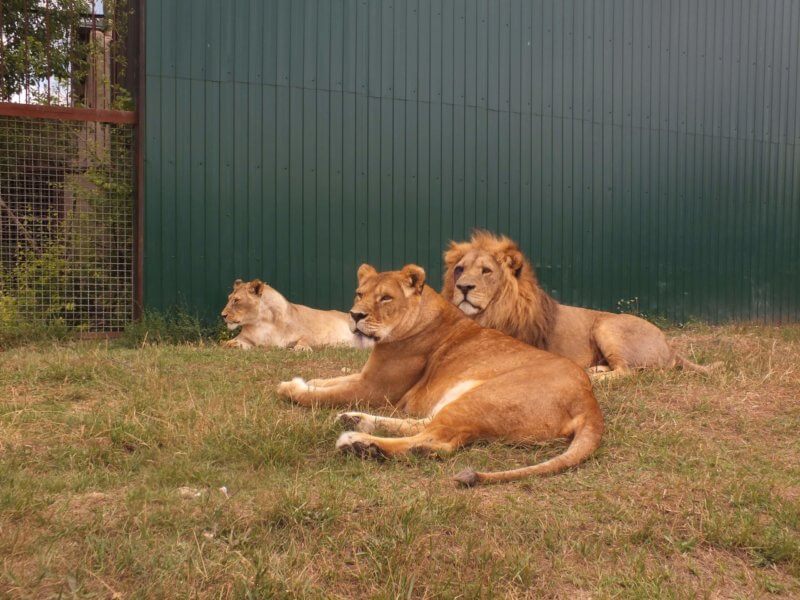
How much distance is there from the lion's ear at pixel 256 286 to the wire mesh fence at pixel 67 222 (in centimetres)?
130

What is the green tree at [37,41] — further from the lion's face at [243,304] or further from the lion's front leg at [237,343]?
the lion's front leg at [237,343]

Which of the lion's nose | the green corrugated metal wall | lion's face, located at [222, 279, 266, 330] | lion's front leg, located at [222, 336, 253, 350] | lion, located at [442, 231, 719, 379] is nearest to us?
the lion's nose

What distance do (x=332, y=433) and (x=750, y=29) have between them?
41.1 ft

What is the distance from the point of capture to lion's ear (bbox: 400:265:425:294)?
4645mm

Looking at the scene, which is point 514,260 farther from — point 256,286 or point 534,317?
point 256,286

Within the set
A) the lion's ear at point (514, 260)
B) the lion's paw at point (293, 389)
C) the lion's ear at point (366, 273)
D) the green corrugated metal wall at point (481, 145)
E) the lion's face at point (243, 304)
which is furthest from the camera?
the green corrugated metal wall at point (481, 145)

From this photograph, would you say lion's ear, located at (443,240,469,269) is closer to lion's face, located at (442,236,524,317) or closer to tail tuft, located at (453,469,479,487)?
lion's face, located at (442,236,524,317)

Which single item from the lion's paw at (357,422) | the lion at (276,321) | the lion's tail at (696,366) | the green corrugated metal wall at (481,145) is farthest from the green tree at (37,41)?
the lion's tail at (696,366)

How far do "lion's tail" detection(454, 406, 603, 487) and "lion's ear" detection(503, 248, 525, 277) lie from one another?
6.49 feet

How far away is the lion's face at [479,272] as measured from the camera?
5.45m

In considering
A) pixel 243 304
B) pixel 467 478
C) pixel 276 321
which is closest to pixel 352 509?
pixel 467 478

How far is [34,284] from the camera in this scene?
26.1 ft

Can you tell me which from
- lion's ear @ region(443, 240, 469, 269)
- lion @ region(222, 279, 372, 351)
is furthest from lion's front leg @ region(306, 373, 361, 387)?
lion @ region(222, 279, 372, 351)

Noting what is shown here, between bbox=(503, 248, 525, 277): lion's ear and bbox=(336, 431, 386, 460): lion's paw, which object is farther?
bbox=(503, 248, 525, 277): lion's ear
